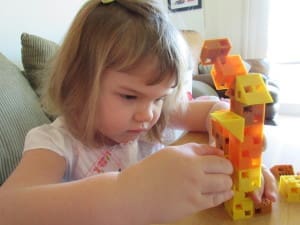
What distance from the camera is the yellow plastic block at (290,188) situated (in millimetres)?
483

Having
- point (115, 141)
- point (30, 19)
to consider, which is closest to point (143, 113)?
point (115, 141)

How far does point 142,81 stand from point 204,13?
246cm

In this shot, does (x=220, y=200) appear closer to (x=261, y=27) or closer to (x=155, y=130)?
(x=155, y=130)

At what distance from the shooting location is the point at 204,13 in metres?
2.78

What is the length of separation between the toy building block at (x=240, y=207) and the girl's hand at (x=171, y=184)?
0.36 ft

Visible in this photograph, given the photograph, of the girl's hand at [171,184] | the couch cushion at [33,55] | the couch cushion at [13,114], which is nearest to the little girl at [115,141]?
the girl's hand at [171,184]

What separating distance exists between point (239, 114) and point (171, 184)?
111 mm

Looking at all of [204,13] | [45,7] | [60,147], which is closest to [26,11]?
[45,7]

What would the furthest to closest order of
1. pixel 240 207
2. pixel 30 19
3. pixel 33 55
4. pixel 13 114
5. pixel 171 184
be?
pixel 30 19 → pixel 33 55 → pixel 13 114 → pixel 240 207 → pixel 171 184

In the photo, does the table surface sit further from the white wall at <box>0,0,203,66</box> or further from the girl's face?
the white wall at <box>0,0,203,66</box>

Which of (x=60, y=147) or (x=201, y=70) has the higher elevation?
(x=60, y=147)

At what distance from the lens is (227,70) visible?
1.16ft

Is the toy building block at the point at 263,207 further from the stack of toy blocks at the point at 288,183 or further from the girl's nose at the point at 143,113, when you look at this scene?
the girl's nose at the point at 143,113

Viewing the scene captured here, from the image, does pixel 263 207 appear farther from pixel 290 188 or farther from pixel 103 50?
pixel 103 50
